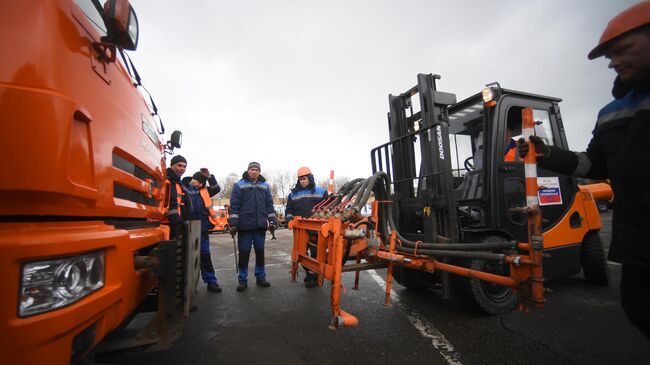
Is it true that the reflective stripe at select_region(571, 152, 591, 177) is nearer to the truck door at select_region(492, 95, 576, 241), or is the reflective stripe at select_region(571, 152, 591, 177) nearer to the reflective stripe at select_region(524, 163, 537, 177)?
the reflective stripe at select_region(524, 163, 537, 177)

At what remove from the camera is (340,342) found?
2.79 m

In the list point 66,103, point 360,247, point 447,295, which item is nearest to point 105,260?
point 66,103

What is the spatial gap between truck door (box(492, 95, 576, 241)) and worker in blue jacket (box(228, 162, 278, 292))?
3286 millimetres

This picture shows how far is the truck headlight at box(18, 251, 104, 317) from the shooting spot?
1023 millimetres

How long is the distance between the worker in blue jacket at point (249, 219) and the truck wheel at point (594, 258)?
4426 mm

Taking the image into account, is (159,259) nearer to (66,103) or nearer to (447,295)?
(66,103)

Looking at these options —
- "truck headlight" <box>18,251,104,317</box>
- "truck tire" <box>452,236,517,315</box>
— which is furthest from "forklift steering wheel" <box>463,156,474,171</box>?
"truck headlight" <box>18,251,104,317</box>

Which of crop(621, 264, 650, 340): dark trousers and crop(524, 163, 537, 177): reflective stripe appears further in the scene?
crop(524, 163, 537, 177): reflective stripe

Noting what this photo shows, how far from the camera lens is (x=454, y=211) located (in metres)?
3.17

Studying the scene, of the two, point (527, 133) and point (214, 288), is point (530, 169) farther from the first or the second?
point (214, 288)

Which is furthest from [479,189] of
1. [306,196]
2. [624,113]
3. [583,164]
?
[306,196]

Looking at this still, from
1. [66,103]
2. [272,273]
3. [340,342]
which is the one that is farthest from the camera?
[272,273]

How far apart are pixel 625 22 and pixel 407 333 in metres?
2.68

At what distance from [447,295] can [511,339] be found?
0.62m
